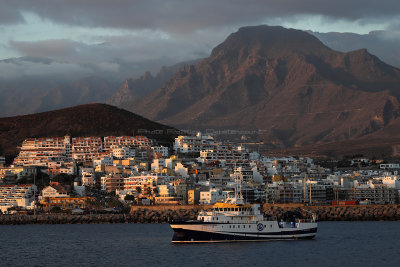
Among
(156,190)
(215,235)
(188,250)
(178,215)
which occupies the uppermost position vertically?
(156,190)

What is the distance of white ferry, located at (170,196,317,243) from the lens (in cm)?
8644

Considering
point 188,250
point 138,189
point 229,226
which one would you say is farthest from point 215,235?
point 138,189

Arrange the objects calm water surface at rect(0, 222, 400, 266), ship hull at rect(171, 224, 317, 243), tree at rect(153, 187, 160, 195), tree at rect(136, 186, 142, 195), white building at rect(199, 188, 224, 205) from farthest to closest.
→ tree at rect(136, 186, 142, 195) < tree at rect(153, 187, 160, 195) < white building at rect(199, 188, 224, 205) < ship hull at rect(171, 224, 317, 243) < calm water surface at rect(0, 222, 400, 266)

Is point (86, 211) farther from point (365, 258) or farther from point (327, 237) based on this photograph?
point (365, 258)

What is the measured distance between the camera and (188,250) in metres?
82.6

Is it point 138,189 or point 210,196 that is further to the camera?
point 138,189

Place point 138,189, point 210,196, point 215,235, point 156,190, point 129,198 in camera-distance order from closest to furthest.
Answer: point 215,235 → point 210,196 → point 129,198 → point 156,190 → point 138,189

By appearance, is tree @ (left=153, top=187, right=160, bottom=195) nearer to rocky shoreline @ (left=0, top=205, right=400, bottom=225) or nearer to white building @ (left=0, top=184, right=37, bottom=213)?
rocky shoreline @ (left=0, top=205, right=400, bottom=225)

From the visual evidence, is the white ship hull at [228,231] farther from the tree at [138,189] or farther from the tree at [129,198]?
the tree at [138,189]

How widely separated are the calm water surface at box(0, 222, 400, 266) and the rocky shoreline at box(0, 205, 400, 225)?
77.8 feet

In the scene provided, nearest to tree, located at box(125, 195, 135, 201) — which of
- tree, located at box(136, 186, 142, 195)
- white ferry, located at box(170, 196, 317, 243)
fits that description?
tree, located at box(136, 186, 142, 195)

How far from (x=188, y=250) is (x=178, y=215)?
52773mm

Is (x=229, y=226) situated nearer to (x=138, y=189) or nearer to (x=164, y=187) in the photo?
(x=164, y=187)

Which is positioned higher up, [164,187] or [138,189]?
[164,187]
